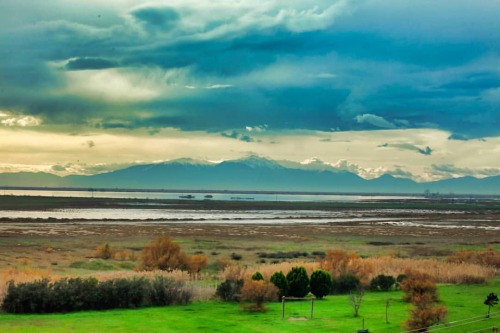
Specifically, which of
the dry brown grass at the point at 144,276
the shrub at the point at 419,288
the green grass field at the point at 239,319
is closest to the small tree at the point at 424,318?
the green grass field at the point at 239,319

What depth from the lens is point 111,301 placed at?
23625mm

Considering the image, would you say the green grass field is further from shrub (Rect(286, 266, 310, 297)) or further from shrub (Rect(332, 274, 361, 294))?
shrub (Rect(332, 274, 361, 294))

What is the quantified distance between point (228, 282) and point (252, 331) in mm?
6707

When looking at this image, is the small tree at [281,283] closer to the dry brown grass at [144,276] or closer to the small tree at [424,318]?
the dry brown grass at [144,276]

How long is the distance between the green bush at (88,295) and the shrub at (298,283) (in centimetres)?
447

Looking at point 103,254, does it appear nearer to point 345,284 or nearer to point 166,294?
point 345,284

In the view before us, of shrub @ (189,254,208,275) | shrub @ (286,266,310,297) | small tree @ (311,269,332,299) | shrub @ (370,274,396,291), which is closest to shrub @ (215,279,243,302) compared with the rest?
shrub @ (286,266,310,297)

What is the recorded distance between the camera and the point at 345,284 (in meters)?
29.6

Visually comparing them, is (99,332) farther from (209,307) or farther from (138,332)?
(209,307)

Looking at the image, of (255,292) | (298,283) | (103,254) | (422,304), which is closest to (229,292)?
(255,292)

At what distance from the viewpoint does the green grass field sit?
19.7m

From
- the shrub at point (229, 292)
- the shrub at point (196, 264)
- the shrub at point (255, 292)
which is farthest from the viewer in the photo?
the shrub at point (196, 264)

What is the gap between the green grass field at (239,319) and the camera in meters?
19.7

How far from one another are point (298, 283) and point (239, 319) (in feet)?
18.0
